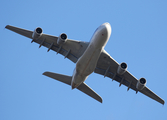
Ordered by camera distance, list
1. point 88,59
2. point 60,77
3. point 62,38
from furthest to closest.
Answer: point 60,77 < point 62,38 < point 88,59

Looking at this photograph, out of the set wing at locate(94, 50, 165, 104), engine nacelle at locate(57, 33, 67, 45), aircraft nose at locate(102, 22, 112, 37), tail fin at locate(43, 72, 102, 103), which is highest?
aircraft nose at locate(102, 22, 112, 37)

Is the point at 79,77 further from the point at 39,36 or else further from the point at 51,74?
the point at 39,36

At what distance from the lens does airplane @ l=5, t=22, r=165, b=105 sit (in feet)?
82.0

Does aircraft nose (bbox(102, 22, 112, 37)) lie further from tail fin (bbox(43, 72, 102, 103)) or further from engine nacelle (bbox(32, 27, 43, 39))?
tail fin (bbox(43, 72, 102, 103))

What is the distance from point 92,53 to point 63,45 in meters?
4.75

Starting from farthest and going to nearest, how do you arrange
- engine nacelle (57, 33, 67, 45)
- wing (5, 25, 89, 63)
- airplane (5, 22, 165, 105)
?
wing (5, 25, 89, 63) < engine nacelle (57, 33, 67, 45) < airplane (5, 22, 165, 105)

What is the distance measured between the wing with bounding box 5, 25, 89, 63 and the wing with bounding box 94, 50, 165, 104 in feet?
9.32

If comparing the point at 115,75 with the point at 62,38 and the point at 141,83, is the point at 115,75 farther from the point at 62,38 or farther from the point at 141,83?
the point at 62,38

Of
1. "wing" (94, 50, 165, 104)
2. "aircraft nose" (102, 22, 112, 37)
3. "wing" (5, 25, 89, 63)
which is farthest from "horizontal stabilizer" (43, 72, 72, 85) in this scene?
"aircraft nose" (102, 22, 112, 37)

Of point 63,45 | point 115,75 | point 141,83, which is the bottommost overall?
point 115,75

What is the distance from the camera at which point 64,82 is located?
2922cm

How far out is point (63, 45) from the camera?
93.0 feet

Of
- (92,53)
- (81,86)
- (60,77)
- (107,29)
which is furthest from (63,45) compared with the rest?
(107,29)

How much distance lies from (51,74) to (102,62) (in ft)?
20.5
